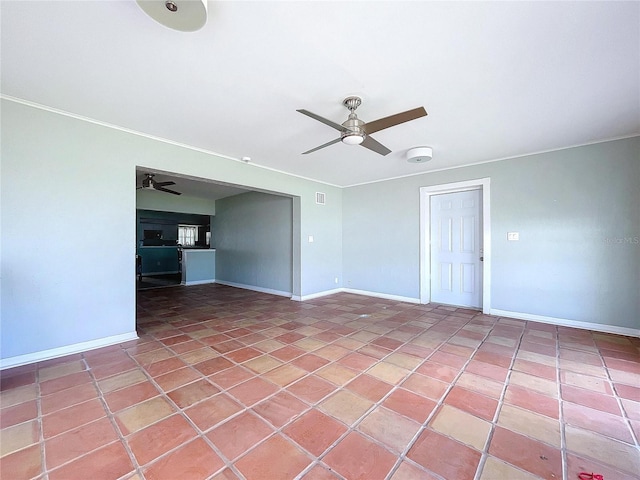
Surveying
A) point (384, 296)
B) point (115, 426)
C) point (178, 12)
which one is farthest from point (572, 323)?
point (178, 12)

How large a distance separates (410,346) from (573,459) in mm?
1630

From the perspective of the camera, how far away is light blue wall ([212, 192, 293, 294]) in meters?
6.06

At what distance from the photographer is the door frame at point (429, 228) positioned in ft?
14.5

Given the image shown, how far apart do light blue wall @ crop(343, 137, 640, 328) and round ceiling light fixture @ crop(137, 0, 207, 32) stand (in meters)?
4.50

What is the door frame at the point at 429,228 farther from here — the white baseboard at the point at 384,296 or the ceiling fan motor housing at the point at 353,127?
the ceiling fan motor housing at the point at 353,127

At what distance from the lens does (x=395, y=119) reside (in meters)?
2.32

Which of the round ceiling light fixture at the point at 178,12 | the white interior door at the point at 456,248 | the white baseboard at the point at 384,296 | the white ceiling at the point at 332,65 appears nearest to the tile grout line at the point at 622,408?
the white interior door at the point at 456,248

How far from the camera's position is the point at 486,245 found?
443 cm

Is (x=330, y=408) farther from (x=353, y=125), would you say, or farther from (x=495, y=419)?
(x=353, y=125)

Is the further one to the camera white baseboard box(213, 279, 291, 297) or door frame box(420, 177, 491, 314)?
white baseboard box(213, 279, 291, 297)

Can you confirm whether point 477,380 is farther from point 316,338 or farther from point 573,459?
point 316,338

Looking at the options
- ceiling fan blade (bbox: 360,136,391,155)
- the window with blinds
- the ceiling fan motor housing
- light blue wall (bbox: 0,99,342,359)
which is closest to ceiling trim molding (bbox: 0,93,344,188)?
light blue wall (bbox: 0,99,342,359)

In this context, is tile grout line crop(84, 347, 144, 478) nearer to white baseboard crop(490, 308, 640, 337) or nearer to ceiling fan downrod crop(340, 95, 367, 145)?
ceiling fan downrod crop(340, 95, 367, 145)

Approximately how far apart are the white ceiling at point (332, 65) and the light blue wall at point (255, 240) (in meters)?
3.07
